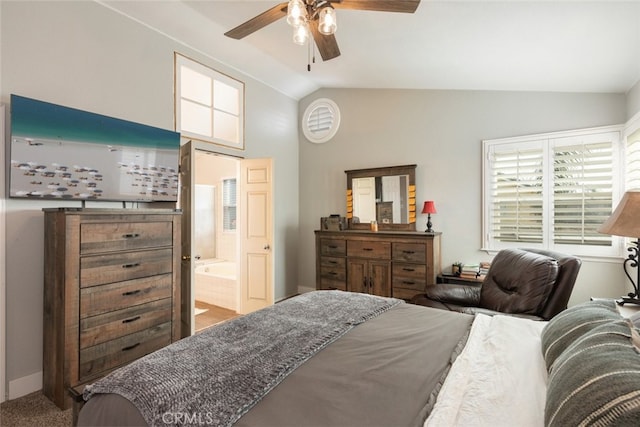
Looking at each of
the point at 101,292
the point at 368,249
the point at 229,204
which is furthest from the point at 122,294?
the point at 229,204

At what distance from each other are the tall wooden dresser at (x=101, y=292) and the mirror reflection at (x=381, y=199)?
2.60 m

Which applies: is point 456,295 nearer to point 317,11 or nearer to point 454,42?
point 454,42

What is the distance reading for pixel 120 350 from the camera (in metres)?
2.34

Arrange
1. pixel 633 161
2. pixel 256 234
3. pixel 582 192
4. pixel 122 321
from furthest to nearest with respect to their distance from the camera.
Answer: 1. pixel 256 234
2. pixel 582 192
3. pixel 633 161
4. pixel 122 321

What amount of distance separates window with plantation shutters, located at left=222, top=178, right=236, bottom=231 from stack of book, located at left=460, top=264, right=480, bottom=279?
3995 mm

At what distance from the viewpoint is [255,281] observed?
13.4ft

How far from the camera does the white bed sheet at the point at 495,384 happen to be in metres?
0.89

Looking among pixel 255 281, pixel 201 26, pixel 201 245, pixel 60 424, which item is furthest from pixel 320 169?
pixel 60 424

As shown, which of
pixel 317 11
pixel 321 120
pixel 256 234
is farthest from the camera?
pixel 321 120

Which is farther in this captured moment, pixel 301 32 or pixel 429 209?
pixel 429 209

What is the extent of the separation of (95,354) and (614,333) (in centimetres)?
284

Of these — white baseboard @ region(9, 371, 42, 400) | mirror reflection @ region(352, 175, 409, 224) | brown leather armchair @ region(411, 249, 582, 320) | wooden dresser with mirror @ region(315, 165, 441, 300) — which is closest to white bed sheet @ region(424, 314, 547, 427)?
A: brown leather armchair @ region(411, 249, 582, 320)

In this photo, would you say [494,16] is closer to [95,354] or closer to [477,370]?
[477,370]

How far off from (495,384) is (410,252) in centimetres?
269
